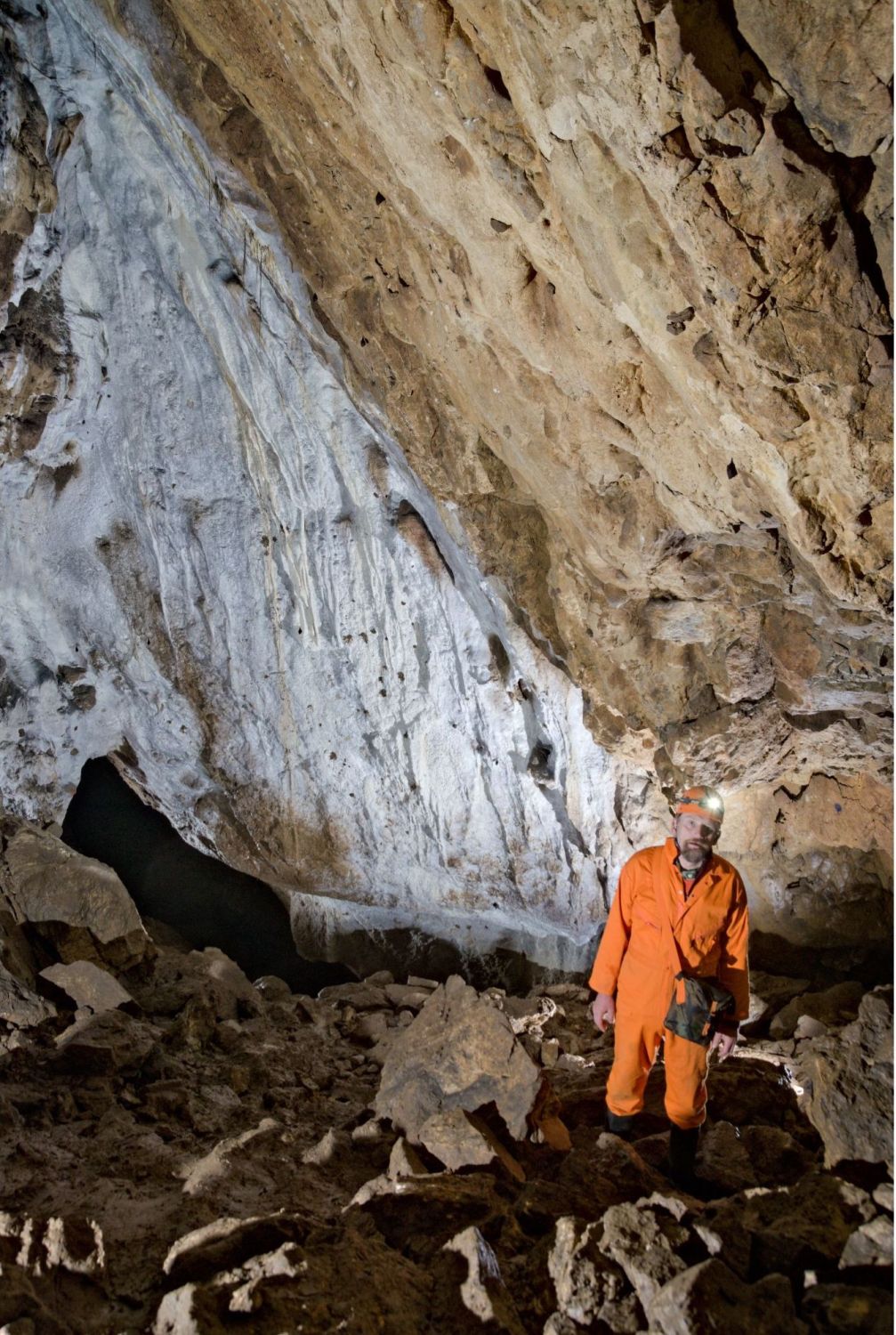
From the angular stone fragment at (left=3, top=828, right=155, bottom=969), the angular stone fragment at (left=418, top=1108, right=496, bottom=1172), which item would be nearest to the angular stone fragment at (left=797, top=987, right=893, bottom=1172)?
the angular stone fragment at (left=418, top=1108, right=496, bottom=1172)

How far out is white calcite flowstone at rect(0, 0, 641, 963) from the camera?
549 cm

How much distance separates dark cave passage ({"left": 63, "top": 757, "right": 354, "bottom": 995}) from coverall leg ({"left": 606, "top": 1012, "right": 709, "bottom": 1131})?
19.2ft

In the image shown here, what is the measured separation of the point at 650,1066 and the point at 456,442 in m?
3.56

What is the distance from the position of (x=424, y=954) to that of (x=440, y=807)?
2.07 metres

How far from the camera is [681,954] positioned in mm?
3176

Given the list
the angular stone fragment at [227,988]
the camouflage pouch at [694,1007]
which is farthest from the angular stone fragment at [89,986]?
the camouflage pouch at [694,1007]

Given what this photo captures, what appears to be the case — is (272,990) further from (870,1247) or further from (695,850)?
(870,1247)

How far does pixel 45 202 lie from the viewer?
528 cm

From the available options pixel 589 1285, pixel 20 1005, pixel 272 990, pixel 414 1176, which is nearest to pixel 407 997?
pixel 272 990

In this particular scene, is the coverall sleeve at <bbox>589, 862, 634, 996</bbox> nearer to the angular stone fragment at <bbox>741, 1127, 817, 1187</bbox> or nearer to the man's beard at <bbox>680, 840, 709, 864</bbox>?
the man's beard at <bbox>680, 840, 709, 864</bbox>

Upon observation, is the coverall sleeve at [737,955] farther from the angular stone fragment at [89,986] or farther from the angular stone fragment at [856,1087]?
the angular stone fragment at [89,986]

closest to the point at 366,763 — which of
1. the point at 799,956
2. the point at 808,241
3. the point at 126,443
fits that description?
the point at 126,443

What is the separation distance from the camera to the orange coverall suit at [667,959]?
3.13m

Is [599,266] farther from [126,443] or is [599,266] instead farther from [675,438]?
[126,443]
